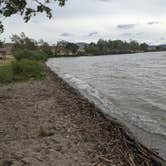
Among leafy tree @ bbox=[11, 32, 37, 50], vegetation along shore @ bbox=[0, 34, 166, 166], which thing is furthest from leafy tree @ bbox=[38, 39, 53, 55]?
vegetation along shore @ bbox=[0, 34, 166, 166]

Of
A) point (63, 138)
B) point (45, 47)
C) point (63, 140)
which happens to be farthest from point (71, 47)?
point (63, 140)

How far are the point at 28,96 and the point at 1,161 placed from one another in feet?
35.1

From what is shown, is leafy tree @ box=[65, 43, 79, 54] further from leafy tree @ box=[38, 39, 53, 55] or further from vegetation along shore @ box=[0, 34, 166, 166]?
vegetation along shore @ box=[0, 34, 166, 166]

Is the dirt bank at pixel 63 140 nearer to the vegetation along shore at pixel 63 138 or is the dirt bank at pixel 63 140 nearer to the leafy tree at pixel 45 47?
the vegetation along shore at pixel 63 138

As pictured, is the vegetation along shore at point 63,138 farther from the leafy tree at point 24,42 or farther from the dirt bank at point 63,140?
the leafy tree at point 24,42

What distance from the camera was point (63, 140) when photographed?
9156mm

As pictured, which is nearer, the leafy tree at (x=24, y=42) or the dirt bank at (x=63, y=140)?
the dirt bank at (x=63, y=140)

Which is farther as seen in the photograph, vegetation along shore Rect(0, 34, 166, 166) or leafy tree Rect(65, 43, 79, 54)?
leafy tree Rect(65, 43, 79, 54)

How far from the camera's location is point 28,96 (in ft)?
58.8

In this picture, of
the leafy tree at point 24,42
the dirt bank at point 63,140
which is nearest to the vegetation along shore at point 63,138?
the dirt bank at point 63,140

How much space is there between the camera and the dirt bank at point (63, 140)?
765cm

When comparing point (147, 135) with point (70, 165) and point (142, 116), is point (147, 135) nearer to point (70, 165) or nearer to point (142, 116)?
point (142, 116)

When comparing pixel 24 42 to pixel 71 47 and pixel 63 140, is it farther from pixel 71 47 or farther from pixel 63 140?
pixel 63 140

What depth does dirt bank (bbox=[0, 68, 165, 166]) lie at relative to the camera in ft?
25.1
